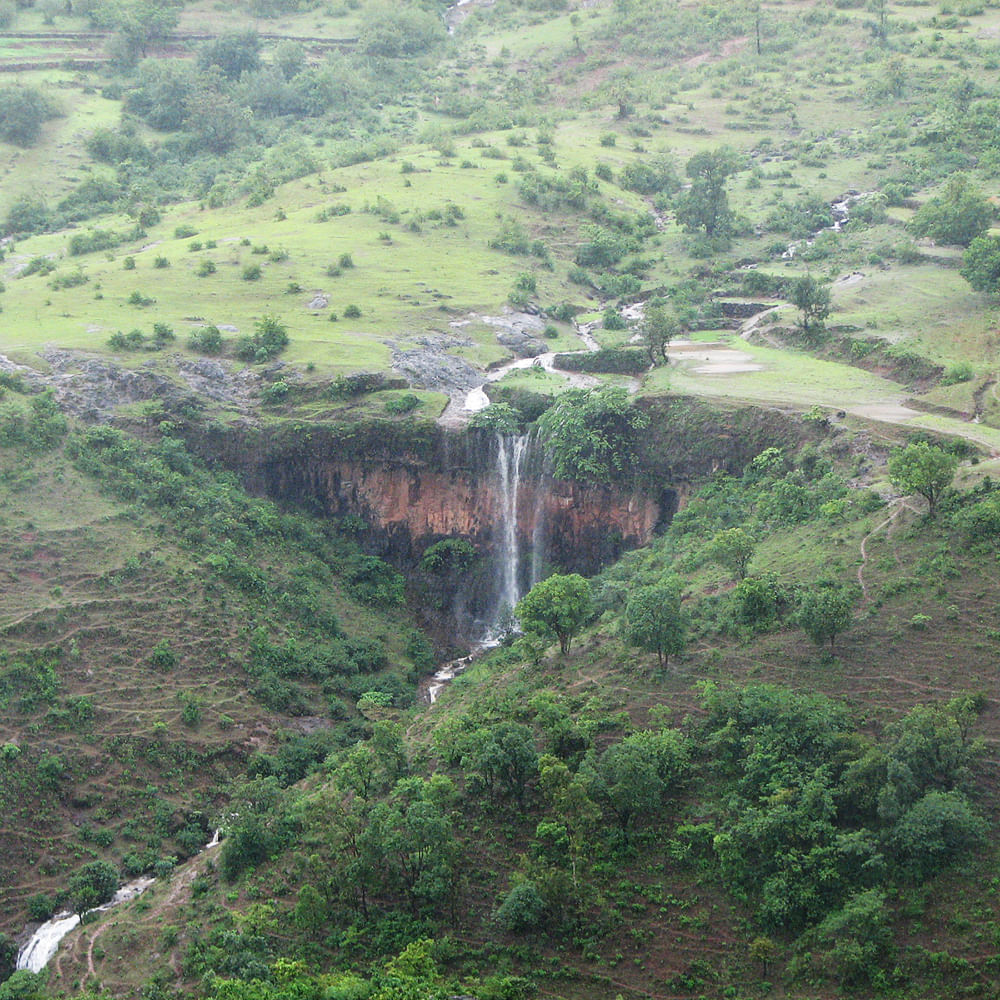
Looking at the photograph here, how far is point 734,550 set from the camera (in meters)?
34.0

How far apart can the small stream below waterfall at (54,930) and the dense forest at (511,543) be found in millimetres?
174

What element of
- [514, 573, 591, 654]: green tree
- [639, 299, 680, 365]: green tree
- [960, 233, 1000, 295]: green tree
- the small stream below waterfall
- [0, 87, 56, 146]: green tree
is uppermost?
[0, 87, 56, 146]: green tree

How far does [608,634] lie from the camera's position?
3497 centimetres

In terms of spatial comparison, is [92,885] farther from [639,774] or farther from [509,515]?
[509,515]

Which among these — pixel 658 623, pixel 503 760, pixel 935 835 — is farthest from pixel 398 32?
pixel 935 835

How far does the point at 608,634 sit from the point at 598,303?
25.9 m

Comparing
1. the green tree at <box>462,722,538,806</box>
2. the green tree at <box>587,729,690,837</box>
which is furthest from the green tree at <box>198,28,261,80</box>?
the green tree at <box>587,729,690,837</box>

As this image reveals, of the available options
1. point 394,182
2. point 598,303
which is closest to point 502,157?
point 394,182

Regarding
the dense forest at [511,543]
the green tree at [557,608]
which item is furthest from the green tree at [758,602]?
the green tree at [557,608]

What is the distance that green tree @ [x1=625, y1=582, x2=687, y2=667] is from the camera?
104 ft

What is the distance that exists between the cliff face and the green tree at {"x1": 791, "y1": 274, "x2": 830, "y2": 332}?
11.4 metres

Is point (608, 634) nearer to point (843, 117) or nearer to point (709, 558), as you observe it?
point (709, 558)

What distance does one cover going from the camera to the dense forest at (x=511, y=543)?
25.8 metres

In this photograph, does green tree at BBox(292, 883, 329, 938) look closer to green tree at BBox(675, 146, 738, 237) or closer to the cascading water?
the cascading water
